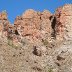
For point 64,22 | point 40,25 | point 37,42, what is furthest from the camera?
point 40,25

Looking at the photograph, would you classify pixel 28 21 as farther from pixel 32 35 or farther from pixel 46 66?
pixel 46 66

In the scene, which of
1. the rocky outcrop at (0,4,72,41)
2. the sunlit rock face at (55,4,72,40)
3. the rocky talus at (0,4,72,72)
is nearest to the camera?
the rocky talus at (0,4,72,72)

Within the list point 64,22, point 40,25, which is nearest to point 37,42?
point 40,25

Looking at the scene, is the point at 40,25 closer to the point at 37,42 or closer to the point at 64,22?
the point at 37,42

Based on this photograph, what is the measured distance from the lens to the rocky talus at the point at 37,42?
7762 cm

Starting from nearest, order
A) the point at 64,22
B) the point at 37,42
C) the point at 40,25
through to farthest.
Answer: the point at 37,42 < the point at 64,22 < the point at 40,25

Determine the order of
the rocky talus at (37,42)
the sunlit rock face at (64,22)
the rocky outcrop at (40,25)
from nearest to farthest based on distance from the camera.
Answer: the rocky talus at (37,42) → the sunlit rock face at (64,22) → the rocky outcrop at (40,25)

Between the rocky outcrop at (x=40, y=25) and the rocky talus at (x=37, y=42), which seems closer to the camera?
the rocky talus at (x=37, y=42)

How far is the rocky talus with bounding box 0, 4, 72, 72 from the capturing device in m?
77.6

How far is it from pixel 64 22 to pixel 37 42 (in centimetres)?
542

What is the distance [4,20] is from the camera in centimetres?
8800

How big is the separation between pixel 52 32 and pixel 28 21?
167 inches

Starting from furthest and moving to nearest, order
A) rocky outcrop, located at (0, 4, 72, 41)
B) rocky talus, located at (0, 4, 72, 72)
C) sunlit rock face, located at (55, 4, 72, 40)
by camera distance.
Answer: rocky outcrop, located at (0, 4, 72, 41)
sunlit rock face, located at (55, 4, 72, 40)
rocky talus, located at (0, 4, 72, 72)

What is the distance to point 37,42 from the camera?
84.8 meters
